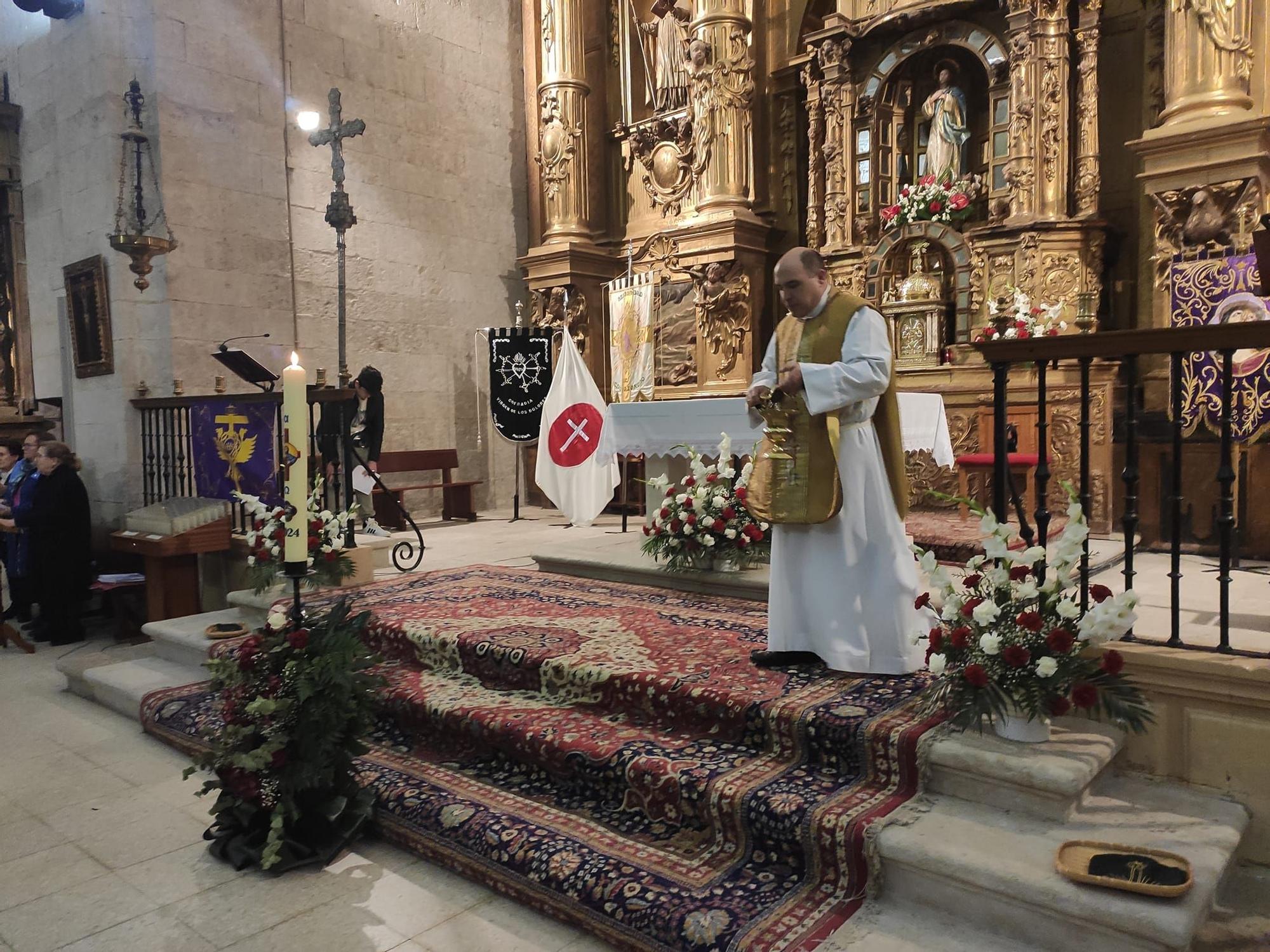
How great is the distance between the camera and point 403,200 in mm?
10422

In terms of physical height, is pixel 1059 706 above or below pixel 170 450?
below

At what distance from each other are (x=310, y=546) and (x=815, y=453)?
10.0 ft

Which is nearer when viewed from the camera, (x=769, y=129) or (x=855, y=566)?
(x=855, y=566)

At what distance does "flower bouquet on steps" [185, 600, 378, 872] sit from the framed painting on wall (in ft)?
19.1

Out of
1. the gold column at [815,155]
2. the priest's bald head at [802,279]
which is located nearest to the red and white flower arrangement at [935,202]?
the gold column at [815,155]

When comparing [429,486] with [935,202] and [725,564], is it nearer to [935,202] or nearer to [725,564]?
[725,564]

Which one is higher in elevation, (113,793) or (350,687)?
(350,687)

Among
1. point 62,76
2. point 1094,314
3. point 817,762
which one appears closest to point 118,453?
point 62,76

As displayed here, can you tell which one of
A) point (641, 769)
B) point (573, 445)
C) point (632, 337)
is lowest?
point (641, 769)

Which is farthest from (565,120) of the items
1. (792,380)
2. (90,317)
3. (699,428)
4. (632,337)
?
(792,380)

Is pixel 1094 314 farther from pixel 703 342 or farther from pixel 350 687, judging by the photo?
pixel 350 687

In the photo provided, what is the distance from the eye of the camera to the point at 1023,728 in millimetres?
2799

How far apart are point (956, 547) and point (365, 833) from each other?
12.2 ft

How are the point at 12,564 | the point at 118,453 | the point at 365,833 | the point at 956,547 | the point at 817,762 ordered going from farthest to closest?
the point at 118,453, the point at 12,564, the point at 956,547, the point at 365,833, the point at 817,762
